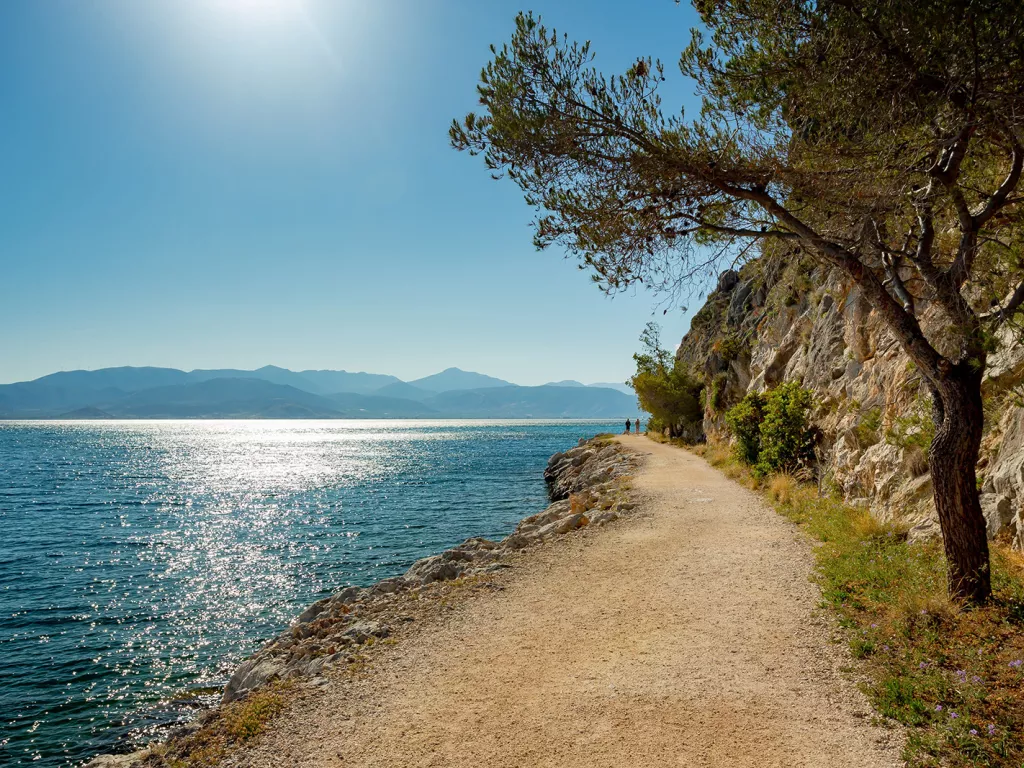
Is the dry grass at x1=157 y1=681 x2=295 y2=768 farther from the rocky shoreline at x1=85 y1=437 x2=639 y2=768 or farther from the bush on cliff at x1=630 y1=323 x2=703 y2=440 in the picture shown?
the bush on cliff at x1=630 y1=323 x2=703 y2=440

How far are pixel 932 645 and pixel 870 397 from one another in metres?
10.8

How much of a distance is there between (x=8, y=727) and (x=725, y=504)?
1892 cm

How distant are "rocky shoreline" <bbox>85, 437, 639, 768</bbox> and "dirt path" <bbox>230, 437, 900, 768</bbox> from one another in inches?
43.7

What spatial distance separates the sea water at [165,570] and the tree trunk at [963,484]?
44.6ft

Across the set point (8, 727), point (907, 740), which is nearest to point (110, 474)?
point (8, 727)

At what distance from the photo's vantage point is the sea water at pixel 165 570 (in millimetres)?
12125

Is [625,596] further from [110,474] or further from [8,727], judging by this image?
[110,474]

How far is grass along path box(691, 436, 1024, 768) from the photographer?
5328 millimetres

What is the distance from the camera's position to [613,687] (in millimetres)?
7090

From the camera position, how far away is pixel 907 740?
552 centimetres

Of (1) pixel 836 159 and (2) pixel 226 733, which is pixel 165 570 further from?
(1) pixel 836 159

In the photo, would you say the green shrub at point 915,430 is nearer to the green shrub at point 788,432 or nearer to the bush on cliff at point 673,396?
the green shrub at point 788,432

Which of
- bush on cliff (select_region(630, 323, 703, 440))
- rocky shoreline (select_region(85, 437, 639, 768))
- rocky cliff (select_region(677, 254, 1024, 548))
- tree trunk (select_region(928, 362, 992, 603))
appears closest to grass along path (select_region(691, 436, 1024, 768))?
tree trunk (select_region(928, 362, 992, 603))

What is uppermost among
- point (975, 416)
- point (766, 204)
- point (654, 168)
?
point (654, 168)
